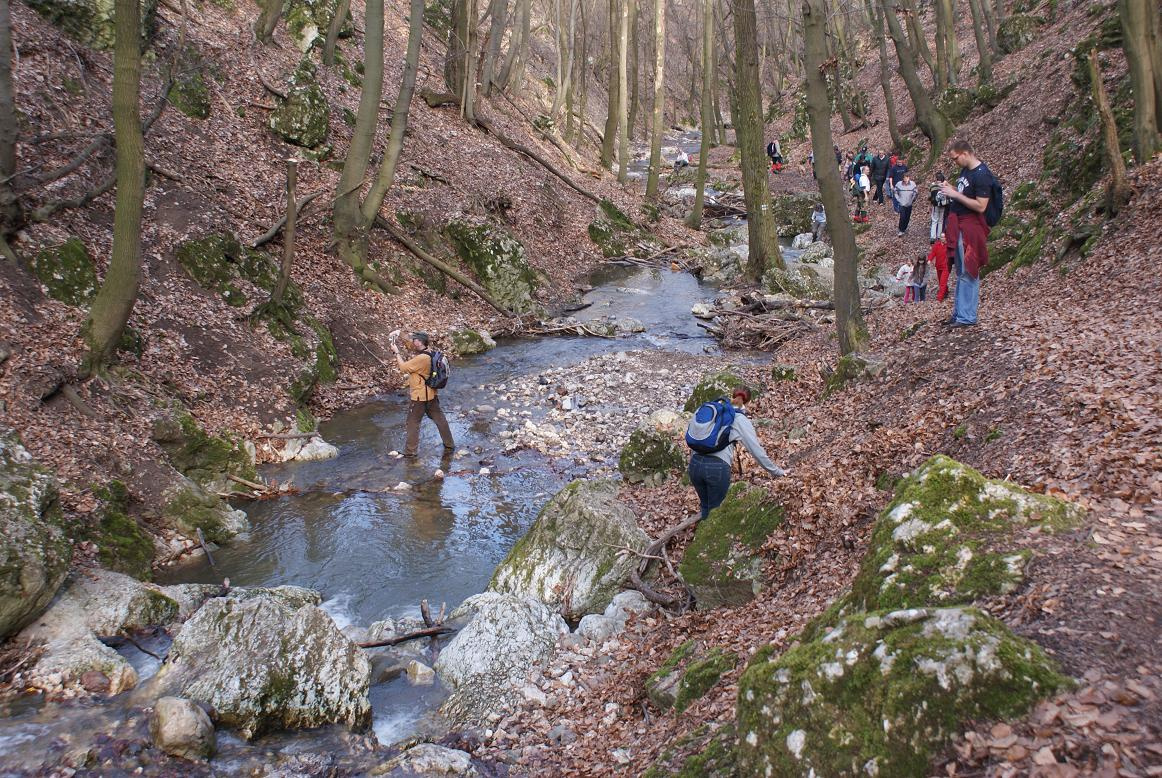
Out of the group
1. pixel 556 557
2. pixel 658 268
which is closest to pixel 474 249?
pixel 658 268

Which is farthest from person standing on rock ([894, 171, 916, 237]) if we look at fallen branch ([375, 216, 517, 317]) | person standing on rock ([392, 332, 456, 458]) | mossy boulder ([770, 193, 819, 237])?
person standing on rock ([392, 332, 456, 458])

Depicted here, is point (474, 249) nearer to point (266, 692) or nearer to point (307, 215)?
point (307, 215)

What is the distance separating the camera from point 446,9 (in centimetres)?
3241

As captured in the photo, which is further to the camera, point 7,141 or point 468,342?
point 468,342

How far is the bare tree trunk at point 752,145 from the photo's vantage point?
59.9ft

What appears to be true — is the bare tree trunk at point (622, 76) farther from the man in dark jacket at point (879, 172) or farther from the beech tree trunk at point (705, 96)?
the man in dark jacket at point (879, 172)

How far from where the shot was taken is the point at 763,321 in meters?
17.3

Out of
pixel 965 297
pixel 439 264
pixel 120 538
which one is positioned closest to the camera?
pixel 120 538

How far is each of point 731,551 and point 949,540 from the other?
2733mm

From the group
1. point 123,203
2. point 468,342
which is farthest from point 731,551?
point 468,342

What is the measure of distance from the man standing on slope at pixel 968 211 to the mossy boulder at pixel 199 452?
9.57 meters

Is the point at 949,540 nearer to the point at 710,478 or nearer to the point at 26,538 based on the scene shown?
the point at 710,478

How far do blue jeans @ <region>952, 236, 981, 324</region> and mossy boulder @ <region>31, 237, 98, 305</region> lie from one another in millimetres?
11535

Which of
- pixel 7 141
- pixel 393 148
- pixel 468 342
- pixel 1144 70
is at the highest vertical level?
pixel 393 148
